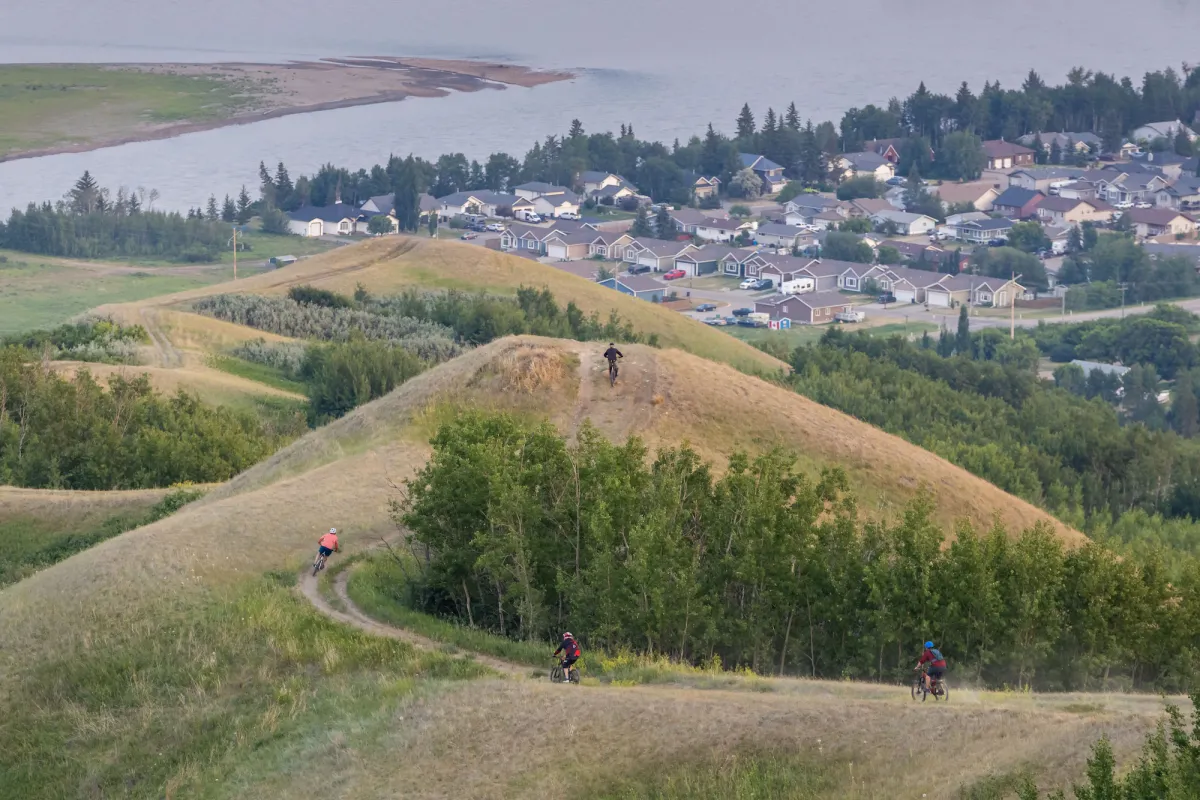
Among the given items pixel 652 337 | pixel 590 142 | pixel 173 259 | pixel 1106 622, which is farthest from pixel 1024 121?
pixel 1106 622

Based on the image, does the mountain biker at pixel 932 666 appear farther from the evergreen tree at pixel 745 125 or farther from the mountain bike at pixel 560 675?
the evergreen tree at pixel 745 125

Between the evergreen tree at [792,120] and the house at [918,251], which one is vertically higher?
the evergreen tree at [792,120]

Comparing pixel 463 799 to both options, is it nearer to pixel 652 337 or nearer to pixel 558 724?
pixel 558 724

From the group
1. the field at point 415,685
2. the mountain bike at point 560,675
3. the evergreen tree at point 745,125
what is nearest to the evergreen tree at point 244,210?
the evergreen tree at point 745,125

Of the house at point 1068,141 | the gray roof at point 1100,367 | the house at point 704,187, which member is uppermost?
the house at point 1068,141

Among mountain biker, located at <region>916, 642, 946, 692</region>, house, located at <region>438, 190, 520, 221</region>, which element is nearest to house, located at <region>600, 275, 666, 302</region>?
house, located at <region>438, 190, 520, 221</region>

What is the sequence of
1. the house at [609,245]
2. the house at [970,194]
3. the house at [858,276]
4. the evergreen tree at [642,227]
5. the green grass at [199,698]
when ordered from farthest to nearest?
the house at [970,194], the evergreen tree at [642,227], the house at [609,245], the house at [858,276], the green grass at [199,698]

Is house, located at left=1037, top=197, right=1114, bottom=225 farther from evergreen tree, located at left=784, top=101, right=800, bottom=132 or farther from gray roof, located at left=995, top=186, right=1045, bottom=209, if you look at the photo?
evergreen tree, located at left=784, top=101, right=800, bottom=132

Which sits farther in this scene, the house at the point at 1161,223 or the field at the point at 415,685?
the house at the point at 1161,223

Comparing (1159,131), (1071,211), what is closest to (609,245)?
(1071,211)
